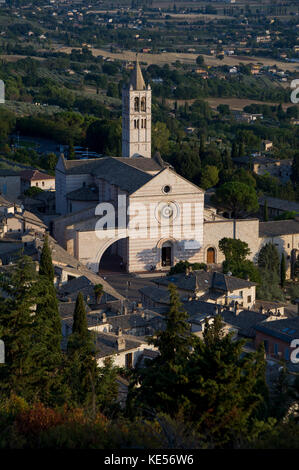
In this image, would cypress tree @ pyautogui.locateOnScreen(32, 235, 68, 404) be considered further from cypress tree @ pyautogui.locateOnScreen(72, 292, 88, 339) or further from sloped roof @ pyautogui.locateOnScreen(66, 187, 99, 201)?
sloped roof @ pyautogui.locateOnScreen(66, 187, 99, 201)

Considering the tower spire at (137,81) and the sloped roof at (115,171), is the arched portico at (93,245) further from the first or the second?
the tower spire at (137,81)

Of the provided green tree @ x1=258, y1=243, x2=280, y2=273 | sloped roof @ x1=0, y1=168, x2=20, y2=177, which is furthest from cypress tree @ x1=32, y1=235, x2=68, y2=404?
sloped roof @ x1=0, y1=168, x2=20, y2=177

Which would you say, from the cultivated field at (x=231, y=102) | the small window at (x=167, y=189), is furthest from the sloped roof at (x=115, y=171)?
the cultivated field at (x=231, y=102)

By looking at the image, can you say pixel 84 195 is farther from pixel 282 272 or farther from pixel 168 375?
pixel 168 375

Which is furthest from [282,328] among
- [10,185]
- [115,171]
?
[10,185]

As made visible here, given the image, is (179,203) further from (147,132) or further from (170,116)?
(170,116)
